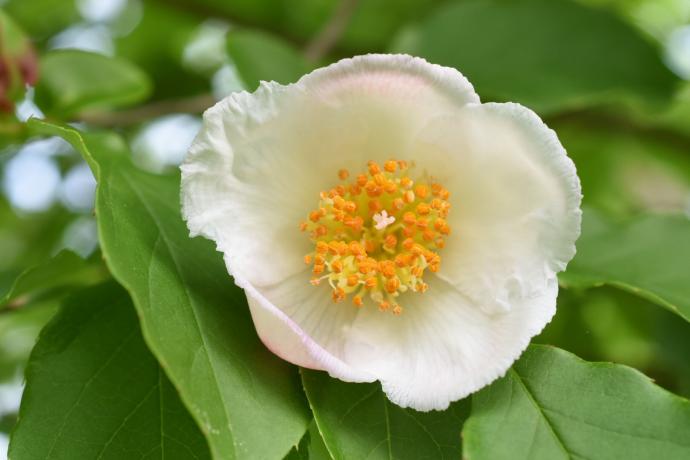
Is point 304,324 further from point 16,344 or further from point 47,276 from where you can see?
point 16,344

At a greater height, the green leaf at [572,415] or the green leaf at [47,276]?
the green leaf at [572,415]

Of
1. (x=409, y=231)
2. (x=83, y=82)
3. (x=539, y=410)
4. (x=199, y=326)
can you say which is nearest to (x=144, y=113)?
(x=83, y=82)

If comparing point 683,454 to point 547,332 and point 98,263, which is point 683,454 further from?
point 547,332

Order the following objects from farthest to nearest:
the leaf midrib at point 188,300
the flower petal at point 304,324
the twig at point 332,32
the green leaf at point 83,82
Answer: the twig at point 332,32
the green leaf at point 83,82
the flower petal at point 304,324
the leaf midrib at point 188,300

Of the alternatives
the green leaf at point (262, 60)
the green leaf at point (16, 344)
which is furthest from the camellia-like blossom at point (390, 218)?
the green leaf at point (16, 344)

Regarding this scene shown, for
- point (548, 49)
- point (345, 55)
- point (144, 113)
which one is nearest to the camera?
point (548, 49)

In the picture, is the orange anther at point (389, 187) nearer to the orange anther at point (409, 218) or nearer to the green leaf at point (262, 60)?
the orange anther at point (409, 218)
